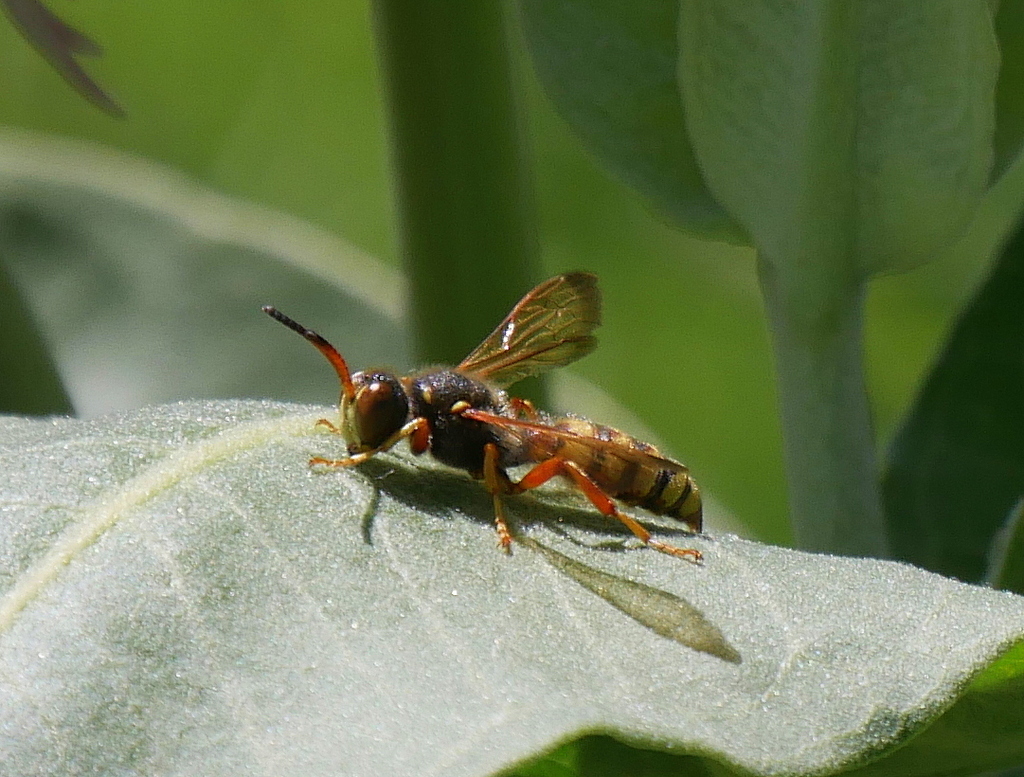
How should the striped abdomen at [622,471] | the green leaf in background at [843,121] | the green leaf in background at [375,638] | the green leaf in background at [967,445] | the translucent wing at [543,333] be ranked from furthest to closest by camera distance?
the green leaf in background at [967,445]
the translucent wing at [543,333]
the striped abdomen at [622,471]
the green leaf in background at [843,121]
the green leaf in background at [375,638]

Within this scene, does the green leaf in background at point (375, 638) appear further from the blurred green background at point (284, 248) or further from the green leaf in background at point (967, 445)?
the blurred green background at point (284, 248)

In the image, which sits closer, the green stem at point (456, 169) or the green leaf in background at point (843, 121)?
the green leaf in background at point (843, 121)

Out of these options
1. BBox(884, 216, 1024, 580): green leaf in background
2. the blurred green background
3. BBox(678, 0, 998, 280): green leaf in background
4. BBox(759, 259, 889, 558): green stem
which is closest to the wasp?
BBox(759, 259, 889, 558): green stem

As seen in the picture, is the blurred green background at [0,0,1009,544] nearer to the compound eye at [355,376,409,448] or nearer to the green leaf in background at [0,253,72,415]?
the green leaf in background at [0,253,72,415]

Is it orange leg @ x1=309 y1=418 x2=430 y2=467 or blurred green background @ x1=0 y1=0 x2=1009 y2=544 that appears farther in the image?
blurred green background @ x1=0 y1=0 x2=1009 y2=544

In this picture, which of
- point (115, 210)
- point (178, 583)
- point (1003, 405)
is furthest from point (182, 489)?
point (115, 210)

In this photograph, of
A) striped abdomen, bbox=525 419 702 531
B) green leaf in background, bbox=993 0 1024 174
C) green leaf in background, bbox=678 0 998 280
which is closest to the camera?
green leaf in background, bbox=678 0 998 280

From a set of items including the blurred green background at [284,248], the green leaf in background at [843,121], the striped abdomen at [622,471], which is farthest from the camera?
the blurred green background at [284,248]

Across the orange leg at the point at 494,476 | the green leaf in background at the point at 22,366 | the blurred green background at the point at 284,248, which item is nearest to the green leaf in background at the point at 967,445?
the orange leg at the point at 494,476
